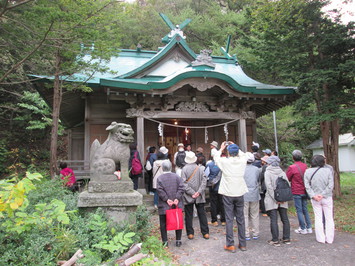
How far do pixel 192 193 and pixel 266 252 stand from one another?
1715mm

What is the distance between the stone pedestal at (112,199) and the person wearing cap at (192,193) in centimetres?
110

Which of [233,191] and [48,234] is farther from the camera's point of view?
[233,191]

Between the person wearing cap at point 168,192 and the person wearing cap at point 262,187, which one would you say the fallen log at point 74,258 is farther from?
the person wearing cap at point 262,187

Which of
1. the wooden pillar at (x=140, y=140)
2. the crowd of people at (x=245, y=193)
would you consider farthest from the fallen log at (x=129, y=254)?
the wooden pillar at (x=140, y=140)

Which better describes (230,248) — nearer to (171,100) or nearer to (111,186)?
(111,186)

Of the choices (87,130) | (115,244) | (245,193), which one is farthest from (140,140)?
(115,244)

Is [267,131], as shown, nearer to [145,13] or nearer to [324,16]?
[324,16]

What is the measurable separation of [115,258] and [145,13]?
26.0 meters

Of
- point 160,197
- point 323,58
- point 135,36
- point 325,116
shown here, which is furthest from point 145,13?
point 160,197

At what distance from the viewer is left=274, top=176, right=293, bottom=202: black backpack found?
15.8 feet

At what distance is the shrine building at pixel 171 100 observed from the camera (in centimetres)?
881

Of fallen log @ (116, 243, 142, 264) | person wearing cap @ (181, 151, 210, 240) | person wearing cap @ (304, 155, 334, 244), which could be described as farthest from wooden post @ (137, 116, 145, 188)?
person wearing cap @ (304, 155, 334, 244)

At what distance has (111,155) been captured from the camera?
482 cm

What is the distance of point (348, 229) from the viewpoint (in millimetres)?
6273
